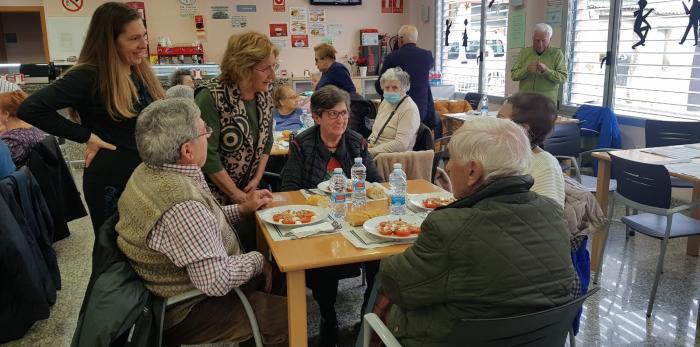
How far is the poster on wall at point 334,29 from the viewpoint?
335 inches

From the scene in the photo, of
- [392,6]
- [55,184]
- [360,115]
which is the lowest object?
[55,184]

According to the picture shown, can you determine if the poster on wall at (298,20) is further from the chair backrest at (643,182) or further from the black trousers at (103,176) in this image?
the black trousers at (103,176)

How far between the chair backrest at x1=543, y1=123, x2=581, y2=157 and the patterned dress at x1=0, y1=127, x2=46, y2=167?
3.73 metres

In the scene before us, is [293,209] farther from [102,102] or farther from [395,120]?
[395,120]

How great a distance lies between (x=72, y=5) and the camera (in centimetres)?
750

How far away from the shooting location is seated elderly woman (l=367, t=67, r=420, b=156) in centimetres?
366

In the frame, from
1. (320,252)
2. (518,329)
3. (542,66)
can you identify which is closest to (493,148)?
(518,329)

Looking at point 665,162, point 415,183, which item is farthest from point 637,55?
point 415,183

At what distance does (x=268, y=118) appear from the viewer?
2578mm

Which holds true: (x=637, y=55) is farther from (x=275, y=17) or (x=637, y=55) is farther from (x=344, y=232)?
(x=275, y=17)

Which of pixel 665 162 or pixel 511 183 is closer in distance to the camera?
pixel 511 183

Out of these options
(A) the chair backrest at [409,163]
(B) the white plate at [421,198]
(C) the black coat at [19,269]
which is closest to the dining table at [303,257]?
(B) the white plate at [421,198]

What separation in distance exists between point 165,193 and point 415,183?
1381mm

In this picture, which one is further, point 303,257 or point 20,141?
point 20,141
